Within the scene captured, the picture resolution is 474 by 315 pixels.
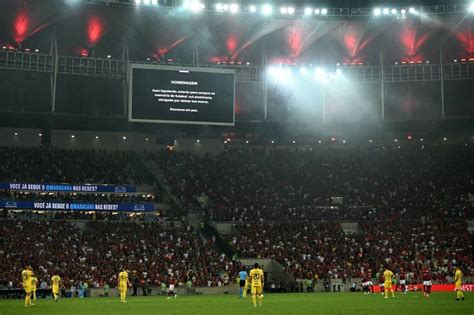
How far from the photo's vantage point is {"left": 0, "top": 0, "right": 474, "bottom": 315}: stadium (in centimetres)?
5572

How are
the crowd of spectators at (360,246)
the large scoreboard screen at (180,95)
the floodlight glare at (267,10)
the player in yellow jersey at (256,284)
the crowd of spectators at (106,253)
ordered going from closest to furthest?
1. the player in yellow jersey at (256,284)
2. the crowd of spectators at (106,253)
3. the crowd of spectators at (360,246)
4. the large scoreboard screen at (180,95)
5. the floodlight glare at (267,10)

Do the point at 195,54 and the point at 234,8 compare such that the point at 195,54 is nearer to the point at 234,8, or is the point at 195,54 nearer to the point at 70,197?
the point at 234,8

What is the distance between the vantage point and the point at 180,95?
5984 centimetres

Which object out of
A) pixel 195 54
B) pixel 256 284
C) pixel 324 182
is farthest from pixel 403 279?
pixel 195 54

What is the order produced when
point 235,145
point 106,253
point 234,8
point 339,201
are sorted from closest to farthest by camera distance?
point 106,253
point 234,8
point 339,201
point 235,145

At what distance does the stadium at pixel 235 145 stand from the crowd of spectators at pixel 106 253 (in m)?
0.17

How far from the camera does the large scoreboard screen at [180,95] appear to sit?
58938 millimetres

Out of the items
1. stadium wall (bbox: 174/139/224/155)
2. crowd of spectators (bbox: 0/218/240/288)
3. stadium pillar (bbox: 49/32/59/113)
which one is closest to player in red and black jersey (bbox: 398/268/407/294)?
crowd of spectators (bbox: 0/218/240/288)

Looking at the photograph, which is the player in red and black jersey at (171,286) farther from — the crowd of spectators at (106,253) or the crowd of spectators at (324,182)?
the crowd of spectators at (324,182)

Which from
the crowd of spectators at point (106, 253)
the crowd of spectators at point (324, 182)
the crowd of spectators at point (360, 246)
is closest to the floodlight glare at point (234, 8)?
the crowd of spectators at point (324, 182)

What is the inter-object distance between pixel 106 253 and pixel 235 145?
29.0 metres

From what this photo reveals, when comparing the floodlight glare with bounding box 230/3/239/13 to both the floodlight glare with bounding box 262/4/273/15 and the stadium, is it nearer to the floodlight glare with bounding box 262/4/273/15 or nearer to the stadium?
the stadium

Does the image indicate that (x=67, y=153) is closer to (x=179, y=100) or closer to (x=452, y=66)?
(x=179, y=100)

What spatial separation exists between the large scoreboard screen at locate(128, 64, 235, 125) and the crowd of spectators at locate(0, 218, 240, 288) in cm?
945
